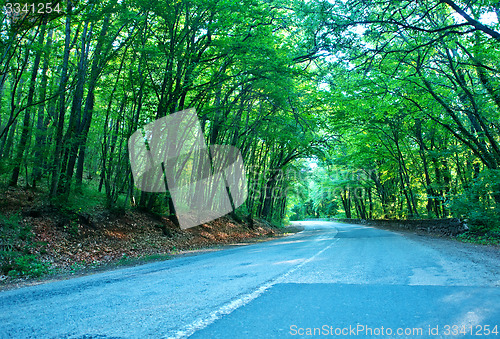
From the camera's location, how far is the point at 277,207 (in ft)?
140

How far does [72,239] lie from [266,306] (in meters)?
8.16

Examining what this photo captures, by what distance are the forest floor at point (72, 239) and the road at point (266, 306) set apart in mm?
2818

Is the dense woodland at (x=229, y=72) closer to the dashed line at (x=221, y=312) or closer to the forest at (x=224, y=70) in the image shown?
the forest at (x=224, y=70)

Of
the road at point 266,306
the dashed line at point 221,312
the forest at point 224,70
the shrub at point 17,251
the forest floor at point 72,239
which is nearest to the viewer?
the dashed line at point 221,312

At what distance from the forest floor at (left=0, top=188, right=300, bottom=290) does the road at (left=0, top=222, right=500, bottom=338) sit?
2.82 meters

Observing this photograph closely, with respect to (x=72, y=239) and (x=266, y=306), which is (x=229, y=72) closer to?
(x=72, y=239)

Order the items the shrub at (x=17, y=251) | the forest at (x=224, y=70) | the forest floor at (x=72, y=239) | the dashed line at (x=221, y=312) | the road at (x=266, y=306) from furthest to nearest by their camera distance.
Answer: the forest at (x=224, y=70) → the forest floor at (x=72, y=239) → the shrub at (x=17, y=251) → the road at (x=266, y=306) → the dashed line at (x=221, y=312)

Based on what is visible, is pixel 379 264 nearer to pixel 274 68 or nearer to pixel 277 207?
pixel 274 68

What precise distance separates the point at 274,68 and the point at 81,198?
29.0 feet

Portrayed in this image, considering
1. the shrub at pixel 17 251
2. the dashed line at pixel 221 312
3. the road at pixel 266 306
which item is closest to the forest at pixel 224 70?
the shrub at pixel 17 251

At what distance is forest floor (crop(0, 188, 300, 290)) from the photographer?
6871mm

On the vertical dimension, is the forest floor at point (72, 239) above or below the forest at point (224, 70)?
below

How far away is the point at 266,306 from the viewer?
3164 millimetres

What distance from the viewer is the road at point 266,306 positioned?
252 centimetres
